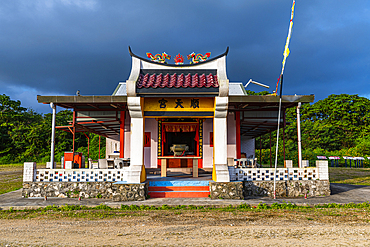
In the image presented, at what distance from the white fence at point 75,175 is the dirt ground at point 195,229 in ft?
7.44

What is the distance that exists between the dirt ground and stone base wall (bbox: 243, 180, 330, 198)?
6.19 feet

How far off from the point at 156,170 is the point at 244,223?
7.24 m

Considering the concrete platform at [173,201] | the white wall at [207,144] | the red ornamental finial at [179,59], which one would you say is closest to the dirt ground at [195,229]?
the concrete platform at [173,201]

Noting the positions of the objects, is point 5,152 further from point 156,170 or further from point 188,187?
point 188,187

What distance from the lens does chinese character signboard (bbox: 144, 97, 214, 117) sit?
30.2 feet

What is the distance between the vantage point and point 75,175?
9070 millimetres

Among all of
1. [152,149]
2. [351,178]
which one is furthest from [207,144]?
[351,178]

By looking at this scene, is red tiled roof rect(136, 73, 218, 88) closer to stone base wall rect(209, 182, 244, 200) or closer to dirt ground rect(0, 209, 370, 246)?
stone base wall rect(209, 182, 244, 200)

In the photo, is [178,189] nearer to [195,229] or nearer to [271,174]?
[271,174]

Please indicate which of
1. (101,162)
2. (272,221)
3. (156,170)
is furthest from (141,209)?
(156,170)

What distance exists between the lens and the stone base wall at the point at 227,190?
827 centimetres

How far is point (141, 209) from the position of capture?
7.26 meters

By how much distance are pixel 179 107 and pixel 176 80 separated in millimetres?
1037

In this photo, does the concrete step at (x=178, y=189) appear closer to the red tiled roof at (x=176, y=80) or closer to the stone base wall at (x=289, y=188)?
the stone base wall at (x=289, y=188)
